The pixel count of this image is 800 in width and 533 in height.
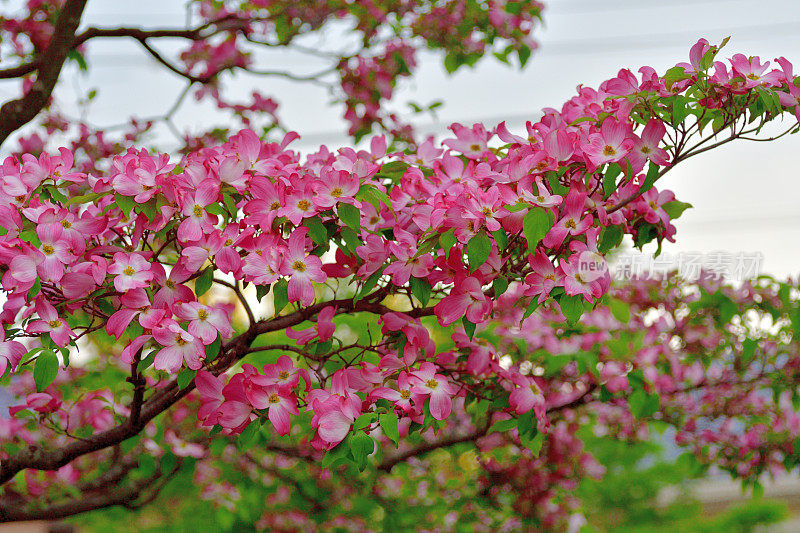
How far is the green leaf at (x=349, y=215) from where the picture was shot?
1.03 metres

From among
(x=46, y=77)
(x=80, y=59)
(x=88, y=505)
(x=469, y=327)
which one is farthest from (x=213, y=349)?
(x=80, y=59)

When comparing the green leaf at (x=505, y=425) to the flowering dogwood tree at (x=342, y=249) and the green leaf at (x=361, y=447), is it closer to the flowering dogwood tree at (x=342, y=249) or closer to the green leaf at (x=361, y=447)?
the flowering dogwood tree at (x=342, y=249)

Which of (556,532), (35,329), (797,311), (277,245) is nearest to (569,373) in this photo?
(797,311)

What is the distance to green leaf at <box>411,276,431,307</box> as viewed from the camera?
111 cm

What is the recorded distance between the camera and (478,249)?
1.01 m

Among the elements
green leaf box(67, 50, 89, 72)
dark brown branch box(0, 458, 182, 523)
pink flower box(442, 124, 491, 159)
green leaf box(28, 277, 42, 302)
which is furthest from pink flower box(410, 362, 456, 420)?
green leaf box(67, 50, 89, 72)

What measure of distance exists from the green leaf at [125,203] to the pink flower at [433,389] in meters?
0.48

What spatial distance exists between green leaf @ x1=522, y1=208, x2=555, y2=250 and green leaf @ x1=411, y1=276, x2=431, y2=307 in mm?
197

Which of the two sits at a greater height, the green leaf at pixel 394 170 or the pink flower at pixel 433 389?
the green leaf at pixel 394 170

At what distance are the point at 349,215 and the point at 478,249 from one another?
185 mm

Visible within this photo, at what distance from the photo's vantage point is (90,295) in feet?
3.52

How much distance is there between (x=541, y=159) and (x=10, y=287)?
76 centimetres

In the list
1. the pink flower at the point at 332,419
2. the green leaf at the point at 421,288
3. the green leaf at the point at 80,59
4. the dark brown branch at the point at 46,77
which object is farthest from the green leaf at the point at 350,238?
the green leaf at the point at 80,59

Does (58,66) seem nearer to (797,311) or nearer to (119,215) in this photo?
(119,215)
